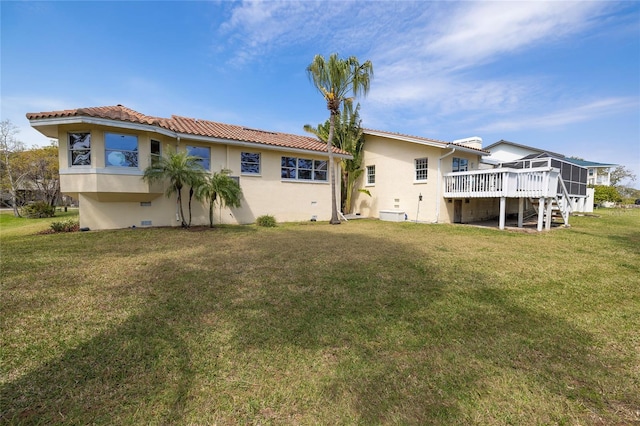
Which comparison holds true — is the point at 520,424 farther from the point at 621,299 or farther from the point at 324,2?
the point at 324,2

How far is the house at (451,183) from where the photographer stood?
12.1 metres

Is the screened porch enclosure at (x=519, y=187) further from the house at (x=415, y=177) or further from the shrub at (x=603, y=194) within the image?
the shrub at (x=603, y=194)

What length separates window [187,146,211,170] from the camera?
1220cm

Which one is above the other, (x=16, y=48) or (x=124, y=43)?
(x=124, y=43)

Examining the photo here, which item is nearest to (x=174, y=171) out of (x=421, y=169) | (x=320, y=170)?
(x=320, y=170)

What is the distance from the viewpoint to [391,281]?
4961 millimetres

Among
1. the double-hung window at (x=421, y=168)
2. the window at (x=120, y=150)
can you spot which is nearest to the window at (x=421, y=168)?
the double-hung window at (x=421, y=168)

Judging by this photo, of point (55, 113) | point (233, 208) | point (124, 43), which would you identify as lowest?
point (233, 208)

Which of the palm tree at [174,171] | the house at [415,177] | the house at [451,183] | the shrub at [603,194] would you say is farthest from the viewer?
the shrub at [603,194]

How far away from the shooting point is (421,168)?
15508 millimetres

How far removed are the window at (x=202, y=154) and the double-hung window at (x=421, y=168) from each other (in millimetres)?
11148

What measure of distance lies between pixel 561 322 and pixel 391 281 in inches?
91.5

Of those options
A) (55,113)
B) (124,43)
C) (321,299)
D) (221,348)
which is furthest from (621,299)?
(124,43)

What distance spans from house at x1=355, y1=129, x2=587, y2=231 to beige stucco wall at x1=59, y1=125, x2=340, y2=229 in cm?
411
